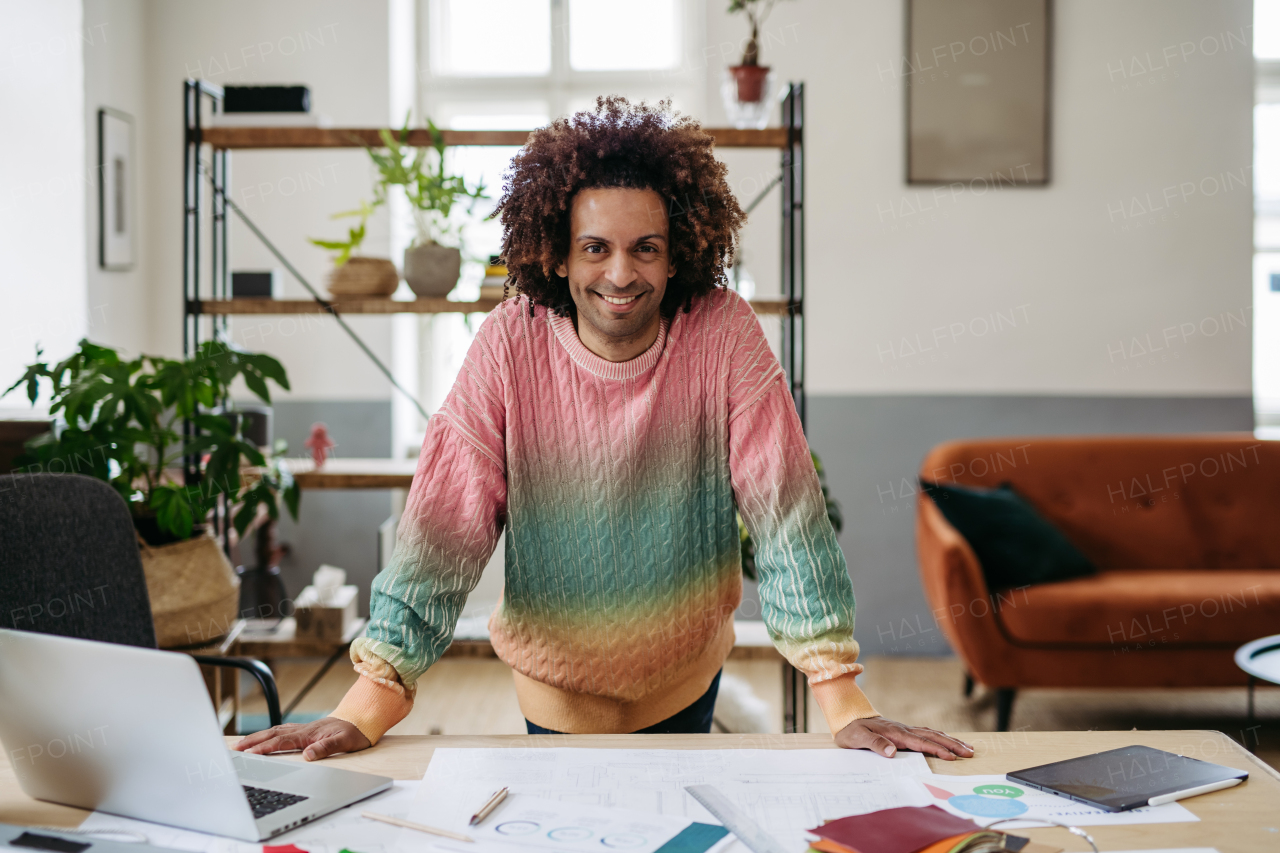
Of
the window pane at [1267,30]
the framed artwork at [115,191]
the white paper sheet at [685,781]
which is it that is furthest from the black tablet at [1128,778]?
the window pane at [1267,30]

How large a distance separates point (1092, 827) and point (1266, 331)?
3.62 meters

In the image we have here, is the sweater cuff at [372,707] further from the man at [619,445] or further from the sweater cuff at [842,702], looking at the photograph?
the sweater cuff at [842,702]

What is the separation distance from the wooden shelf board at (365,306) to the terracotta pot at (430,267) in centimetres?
3

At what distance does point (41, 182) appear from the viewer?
300 cm

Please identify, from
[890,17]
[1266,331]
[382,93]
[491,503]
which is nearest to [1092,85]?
[890,17]

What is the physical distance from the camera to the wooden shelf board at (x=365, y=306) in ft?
7.73

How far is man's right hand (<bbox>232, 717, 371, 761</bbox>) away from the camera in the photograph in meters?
1.01

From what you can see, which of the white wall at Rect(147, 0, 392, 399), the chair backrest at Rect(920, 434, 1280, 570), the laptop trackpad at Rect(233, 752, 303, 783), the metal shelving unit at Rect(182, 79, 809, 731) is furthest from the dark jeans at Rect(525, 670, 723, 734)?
the white wall at Rect(147, 0, 392, 399)

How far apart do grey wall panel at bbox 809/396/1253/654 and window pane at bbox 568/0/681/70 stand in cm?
146

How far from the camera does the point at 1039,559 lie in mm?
2912

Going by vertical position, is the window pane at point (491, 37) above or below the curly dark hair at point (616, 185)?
above

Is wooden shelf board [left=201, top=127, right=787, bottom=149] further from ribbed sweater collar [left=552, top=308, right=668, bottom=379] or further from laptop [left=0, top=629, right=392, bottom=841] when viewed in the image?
laptop [left=0, top=629, right=392, bottom=841]

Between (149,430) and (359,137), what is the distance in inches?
33.3

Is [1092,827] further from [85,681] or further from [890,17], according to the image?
[890,17]
